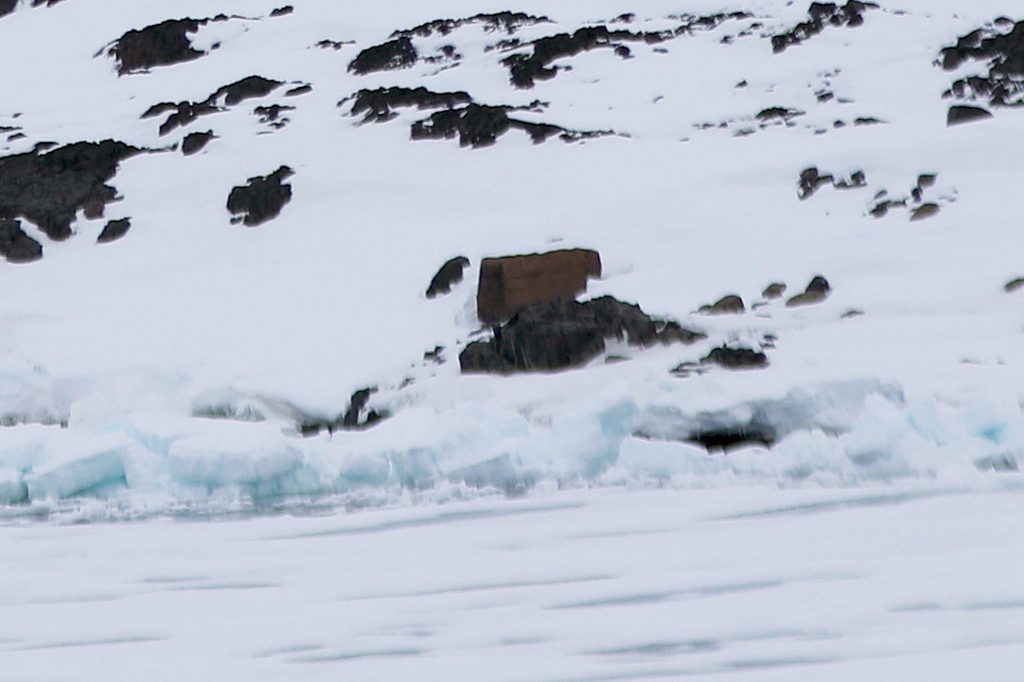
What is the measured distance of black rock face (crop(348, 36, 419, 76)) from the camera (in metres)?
20.3

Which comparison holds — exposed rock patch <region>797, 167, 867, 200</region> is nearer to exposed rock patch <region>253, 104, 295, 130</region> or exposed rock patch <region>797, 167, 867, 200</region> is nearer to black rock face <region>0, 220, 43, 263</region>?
exposed rock patch <region>253, 104, 295, 130</region>

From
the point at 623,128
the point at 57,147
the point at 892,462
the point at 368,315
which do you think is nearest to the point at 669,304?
the point at 368,315

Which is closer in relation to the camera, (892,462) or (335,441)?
(892,462)

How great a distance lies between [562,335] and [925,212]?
4.50m

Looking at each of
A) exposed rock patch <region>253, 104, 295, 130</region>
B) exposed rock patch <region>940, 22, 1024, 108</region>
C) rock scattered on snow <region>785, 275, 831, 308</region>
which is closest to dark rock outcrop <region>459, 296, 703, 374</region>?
rock scattered on snow <region>785, 275, 831, 308</region>

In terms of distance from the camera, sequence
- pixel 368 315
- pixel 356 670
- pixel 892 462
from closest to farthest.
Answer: pixel 356 670 → pixel 892 462 → pixel 368 315

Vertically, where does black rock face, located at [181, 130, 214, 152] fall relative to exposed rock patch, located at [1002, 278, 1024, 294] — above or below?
above

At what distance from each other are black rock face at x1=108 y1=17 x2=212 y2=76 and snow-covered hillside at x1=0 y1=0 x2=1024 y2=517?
8cm

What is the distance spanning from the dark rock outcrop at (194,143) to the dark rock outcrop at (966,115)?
9416 mm

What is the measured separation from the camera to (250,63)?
22.0 metres

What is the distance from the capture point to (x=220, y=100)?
781 inches

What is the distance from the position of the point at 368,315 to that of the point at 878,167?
5284 mm

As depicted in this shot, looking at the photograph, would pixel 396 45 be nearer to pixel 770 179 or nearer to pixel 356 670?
pixel 770 179

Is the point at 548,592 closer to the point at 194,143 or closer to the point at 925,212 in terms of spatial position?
the point at 925,212
